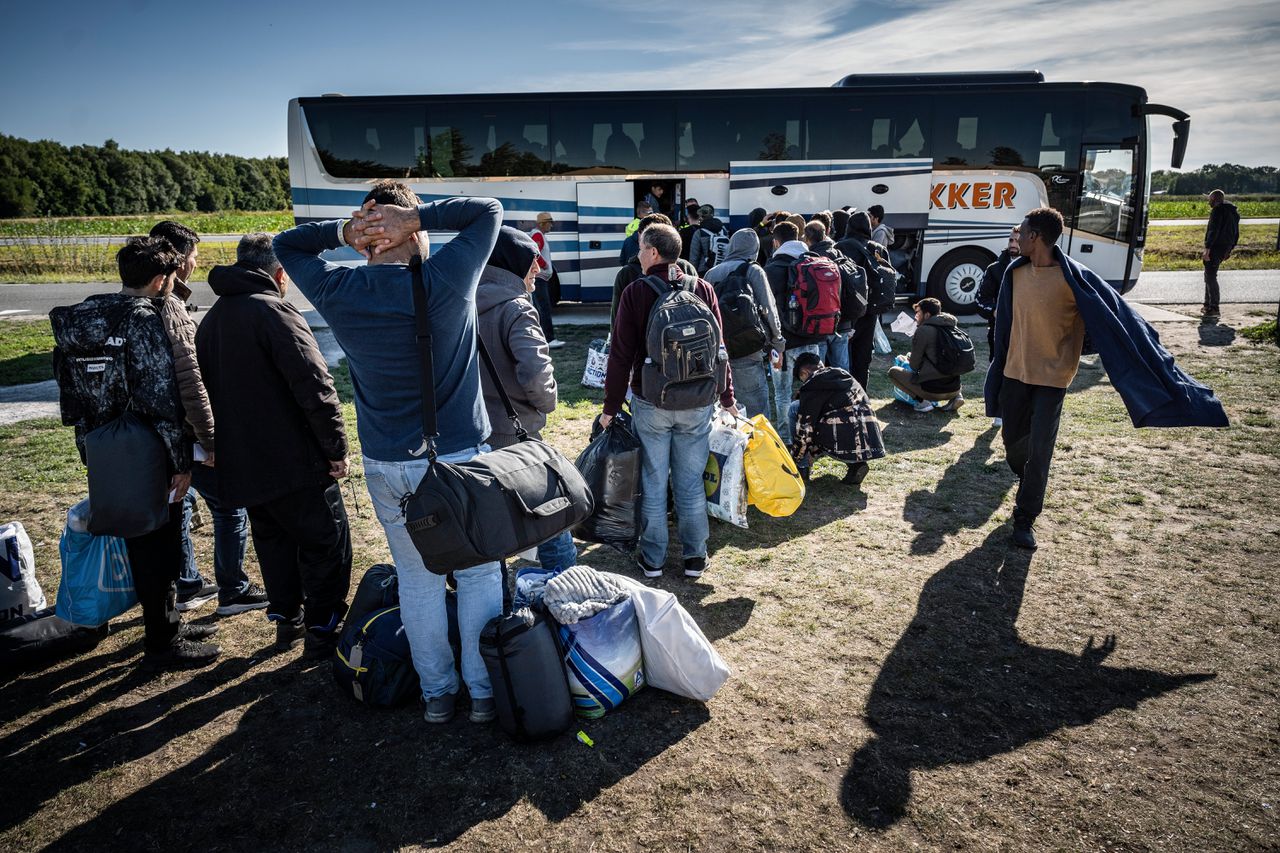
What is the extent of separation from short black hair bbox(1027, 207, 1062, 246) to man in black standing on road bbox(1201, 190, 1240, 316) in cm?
1021

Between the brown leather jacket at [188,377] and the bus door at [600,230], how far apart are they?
Answer: 10.1m

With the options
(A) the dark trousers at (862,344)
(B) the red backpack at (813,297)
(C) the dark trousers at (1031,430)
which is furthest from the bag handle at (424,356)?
(A) the dark trousers at (862,344)

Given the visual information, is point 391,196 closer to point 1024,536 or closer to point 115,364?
point 115,364

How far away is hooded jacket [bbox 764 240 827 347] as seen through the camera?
6070 mm

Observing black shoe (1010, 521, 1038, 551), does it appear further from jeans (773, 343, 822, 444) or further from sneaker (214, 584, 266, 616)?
sneaker (214, 584, 266, 616)

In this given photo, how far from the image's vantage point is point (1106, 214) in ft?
41.3

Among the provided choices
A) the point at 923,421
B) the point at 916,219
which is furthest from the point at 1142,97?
the point at 923,421

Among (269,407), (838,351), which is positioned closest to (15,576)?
(269,407)

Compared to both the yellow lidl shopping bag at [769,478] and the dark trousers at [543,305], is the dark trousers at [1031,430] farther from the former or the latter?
the dark trousers at [543,305]

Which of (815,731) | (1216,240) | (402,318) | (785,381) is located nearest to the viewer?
(402,318)

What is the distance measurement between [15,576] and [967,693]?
14.9 feet

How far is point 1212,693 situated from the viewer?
3.21 meters

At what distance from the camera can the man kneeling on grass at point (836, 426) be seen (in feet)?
18.4

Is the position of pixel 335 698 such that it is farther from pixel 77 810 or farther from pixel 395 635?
pixel 77 810
